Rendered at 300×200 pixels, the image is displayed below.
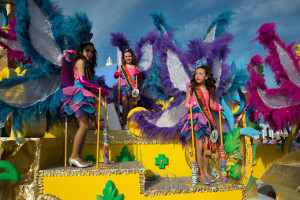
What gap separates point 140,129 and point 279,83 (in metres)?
2.12

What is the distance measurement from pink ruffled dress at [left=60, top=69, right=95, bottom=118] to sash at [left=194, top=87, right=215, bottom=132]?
1.43 meters

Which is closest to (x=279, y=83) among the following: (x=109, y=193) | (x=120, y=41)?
(x=109, y=193)

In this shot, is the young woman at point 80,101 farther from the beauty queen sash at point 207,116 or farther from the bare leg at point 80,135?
the beauty queen sash at point 207,116

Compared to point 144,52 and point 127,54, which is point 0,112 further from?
point 144,52

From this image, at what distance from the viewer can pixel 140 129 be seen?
3240 millimetres

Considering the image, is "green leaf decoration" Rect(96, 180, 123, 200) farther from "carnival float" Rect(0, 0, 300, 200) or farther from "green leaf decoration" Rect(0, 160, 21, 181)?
"green leaf decoration" Rect(0, 160, 21, 181)

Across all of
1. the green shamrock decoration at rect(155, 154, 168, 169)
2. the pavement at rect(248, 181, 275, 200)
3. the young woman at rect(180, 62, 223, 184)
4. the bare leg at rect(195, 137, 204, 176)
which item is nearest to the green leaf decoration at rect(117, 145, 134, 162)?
the green shamrock decoration at rect(155, 154, 168, 169)

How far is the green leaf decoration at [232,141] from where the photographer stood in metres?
3.12

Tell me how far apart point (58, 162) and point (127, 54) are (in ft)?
7.82

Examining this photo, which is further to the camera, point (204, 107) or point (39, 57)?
point (204, 107)

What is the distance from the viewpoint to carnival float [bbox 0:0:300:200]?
245cm

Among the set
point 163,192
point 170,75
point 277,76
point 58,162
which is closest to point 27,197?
point 58,162

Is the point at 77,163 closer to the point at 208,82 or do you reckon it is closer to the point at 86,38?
the point at 86,38

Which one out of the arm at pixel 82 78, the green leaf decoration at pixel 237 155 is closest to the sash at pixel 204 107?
the green leaf decoration at pixel 237 155
